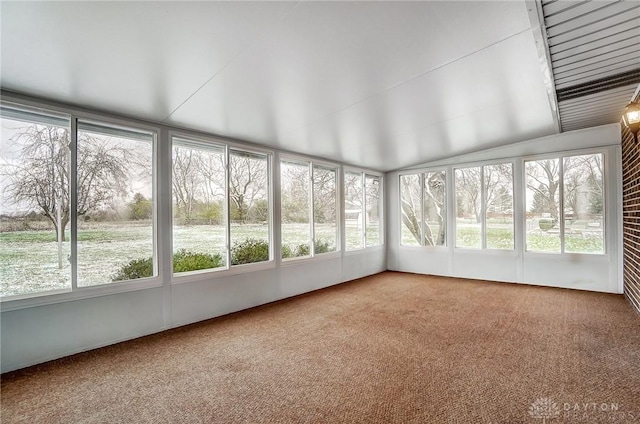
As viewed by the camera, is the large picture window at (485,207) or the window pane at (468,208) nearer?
the large picture window at (485,207)

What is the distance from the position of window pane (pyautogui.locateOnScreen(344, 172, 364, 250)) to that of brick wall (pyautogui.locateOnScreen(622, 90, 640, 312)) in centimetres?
455

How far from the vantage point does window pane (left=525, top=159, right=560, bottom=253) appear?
5863 mm

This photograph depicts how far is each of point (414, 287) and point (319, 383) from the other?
394cm

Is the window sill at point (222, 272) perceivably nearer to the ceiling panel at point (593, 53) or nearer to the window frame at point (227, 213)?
the window frame at point (227, 213)

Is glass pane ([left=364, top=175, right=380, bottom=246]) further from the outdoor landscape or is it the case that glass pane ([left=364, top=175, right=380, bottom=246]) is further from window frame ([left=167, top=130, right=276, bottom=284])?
window frame ([left=167, top=130, right=276, bottom=284])

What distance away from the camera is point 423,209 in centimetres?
745

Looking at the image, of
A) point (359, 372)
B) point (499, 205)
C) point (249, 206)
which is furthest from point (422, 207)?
point (359, 372)

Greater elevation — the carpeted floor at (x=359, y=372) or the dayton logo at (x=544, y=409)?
the dayton logo at (x=544, y=409)

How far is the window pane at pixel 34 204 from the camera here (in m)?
2.92

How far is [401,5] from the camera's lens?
6.87 ft

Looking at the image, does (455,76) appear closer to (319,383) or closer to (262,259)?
(319,383)

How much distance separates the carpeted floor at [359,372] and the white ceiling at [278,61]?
2648mm

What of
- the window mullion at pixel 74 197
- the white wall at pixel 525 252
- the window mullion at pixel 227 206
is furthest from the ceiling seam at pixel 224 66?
the white wall at pixel 525 252

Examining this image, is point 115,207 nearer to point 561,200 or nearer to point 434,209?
point 434,209
